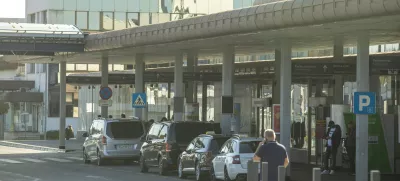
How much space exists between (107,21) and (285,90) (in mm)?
51399

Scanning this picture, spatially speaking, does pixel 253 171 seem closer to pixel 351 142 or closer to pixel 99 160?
pixel 351 142

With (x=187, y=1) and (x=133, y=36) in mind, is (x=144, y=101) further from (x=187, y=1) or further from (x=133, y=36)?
(x=187, y=1)

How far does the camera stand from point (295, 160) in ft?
128

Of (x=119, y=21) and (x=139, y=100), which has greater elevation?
(x=119, y=21)

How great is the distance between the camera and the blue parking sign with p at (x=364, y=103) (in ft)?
86.5

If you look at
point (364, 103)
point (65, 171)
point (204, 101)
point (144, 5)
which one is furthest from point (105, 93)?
point (144, 5)

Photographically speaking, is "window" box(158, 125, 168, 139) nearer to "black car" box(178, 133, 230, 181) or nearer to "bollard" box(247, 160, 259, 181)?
"black car" box(178, 133, 230, 181)

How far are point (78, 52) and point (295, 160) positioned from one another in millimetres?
11877

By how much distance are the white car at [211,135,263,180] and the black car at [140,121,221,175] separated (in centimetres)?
430

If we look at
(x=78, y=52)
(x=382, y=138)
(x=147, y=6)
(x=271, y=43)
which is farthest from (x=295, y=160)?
(x=147, y=6)

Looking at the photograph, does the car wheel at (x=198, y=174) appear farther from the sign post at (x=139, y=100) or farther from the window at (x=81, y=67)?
the window at (x=81, y=67)

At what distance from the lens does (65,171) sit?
3412 cm

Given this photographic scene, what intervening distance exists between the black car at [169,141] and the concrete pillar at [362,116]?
20.0 ft

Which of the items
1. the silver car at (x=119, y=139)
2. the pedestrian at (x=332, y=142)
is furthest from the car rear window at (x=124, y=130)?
the pedestrian at (x=332, y=142)
